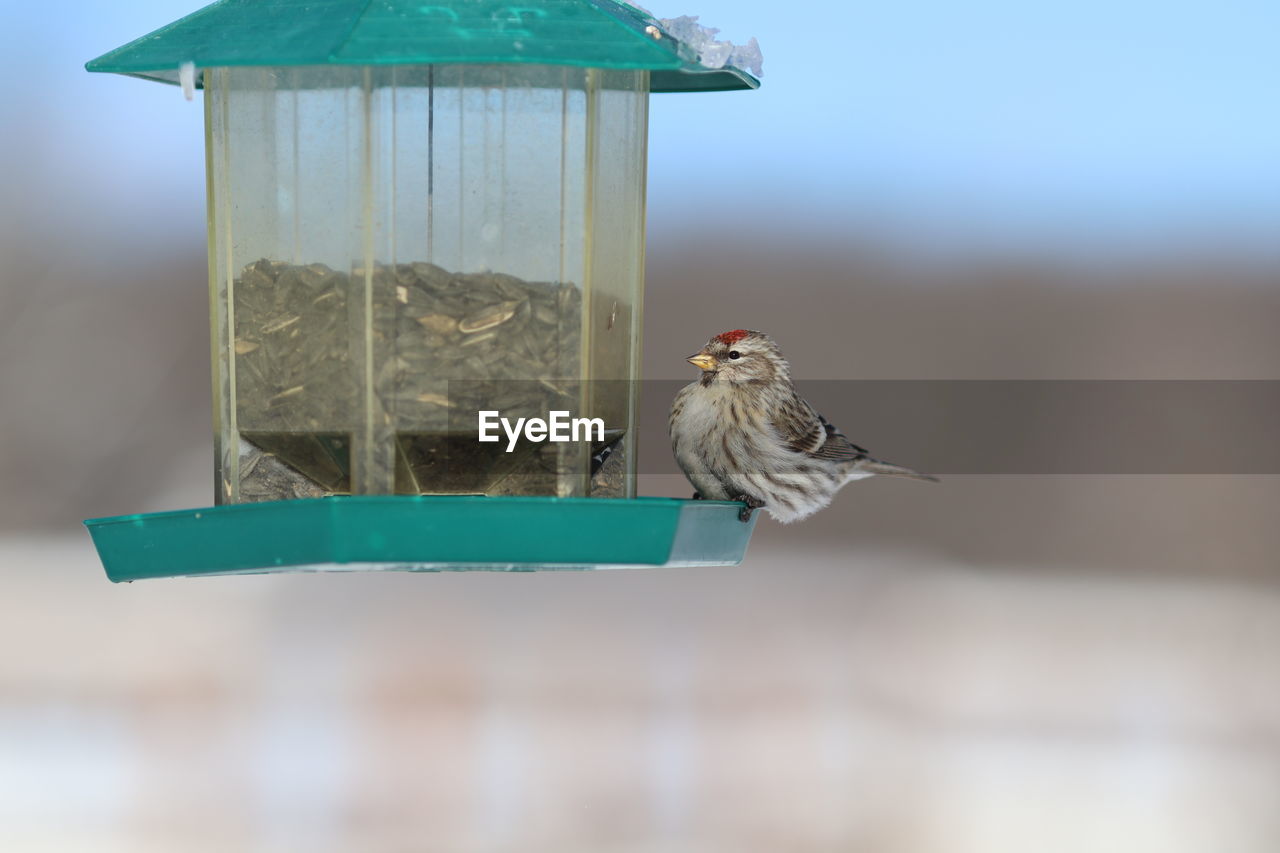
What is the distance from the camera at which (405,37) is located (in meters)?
2.52

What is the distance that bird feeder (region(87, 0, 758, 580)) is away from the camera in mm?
2670

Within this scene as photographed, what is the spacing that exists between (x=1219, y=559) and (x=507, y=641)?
431 centimetres

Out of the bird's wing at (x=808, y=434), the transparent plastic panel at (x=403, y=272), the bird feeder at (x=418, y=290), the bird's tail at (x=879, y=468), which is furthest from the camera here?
the bird's tail at (x=879, y=468)

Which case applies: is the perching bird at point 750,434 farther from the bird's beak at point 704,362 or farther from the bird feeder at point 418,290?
the bird feeder at point 418,290

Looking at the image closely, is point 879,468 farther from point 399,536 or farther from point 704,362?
point 399,536

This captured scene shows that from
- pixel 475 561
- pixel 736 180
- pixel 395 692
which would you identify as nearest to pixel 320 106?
pixel 475 561

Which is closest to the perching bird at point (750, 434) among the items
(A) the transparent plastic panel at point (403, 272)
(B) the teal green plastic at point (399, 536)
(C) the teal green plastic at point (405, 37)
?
(A) the transparent plastic panel at point (403, 272)

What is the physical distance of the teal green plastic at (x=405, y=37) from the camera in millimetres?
2494

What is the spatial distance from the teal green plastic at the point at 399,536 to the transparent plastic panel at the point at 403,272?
29 cm

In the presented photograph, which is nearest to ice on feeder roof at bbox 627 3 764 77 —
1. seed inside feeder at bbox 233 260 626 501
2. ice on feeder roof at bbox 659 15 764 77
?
ice on feeder roof at bbox 659 15 764 77

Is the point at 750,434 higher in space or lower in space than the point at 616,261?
lower

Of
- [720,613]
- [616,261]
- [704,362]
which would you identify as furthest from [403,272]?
[720,613]

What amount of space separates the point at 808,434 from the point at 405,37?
6.15ft

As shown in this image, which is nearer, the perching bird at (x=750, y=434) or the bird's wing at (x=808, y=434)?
the perching bird at (x=750, y=434)
